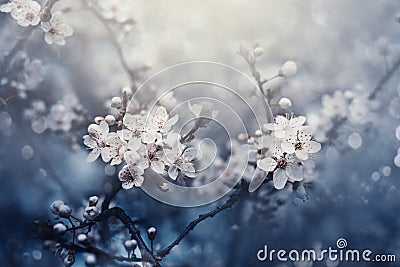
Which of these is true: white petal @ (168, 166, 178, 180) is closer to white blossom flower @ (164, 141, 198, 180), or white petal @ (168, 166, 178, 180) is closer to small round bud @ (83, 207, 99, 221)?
white blossom flower @ (164, 141, 198, 180)

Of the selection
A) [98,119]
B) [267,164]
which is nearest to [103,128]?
[98,119]

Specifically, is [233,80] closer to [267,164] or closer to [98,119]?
[267,164]

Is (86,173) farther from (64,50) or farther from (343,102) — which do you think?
(343,102)

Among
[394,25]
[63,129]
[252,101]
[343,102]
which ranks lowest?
[63,129]

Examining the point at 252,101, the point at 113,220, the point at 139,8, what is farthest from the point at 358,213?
the point at 139,8

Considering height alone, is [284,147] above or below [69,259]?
above

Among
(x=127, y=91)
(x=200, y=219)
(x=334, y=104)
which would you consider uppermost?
(x=334, y=104)

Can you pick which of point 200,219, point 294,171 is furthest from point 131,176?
point 294,171
